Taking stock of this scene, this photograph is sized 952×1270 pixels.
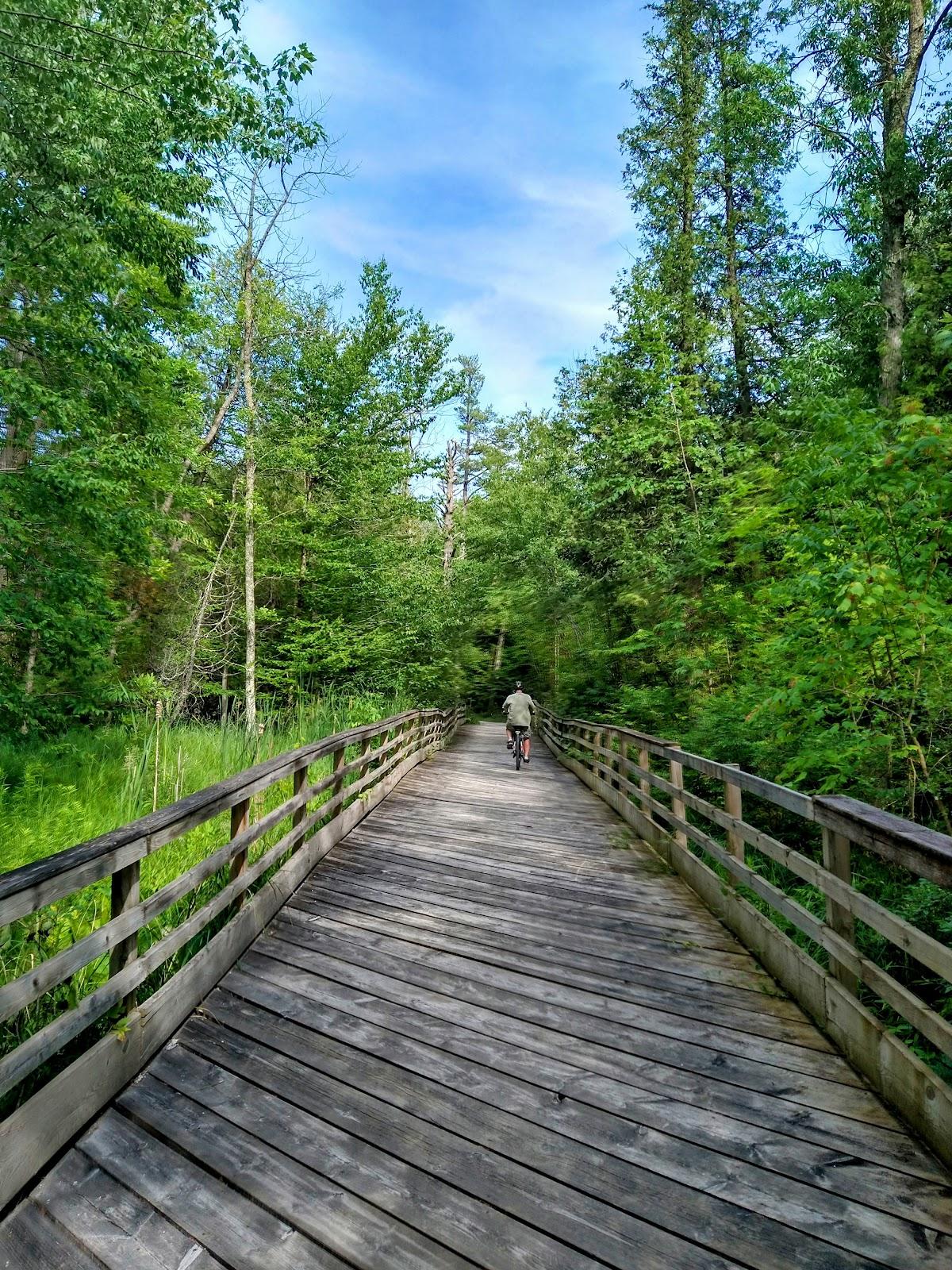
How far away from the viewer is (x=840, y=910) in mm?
2559

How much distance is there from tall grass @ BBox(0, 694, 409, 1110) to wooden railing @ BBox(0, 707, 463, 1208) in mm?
77

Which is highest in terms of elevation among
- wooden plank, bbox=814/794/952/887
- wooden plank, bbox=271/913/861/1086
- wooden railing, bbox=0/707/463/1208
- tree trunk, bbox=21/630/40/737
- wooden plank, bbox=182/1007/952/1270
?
tree trunk, bbox=21/630/40/737

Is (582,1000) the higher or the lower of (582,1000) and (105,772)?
the lower

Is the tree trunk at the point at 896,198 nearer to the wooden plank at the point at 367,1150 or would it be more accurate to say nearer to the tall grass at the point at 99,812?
the tall grass at the point at 99,812

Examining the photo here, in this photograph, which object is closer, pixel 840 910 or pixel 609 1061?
pixel 609 1061

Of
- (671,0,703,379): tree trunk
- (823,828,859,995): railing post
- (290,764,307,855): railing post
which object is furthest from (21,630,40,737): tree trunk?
(671,0,703,379): tree trunk

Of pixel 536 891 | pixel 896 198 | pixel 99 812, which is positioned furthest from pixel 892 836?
pixel 896 198

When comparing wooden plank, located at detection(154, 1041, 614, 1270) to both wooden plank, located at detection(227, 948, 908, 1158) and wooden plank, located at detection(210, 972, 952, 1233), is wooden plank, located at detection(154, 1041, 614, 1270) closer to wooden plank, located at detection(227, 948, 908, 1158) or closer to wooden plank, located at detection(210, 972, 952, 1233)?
wooden plank, located at detection(210, 972, 952, 1233)

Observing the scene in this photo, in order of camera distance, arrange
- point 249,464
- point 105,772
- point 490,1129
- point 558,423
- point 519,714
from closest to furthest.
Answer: point 490,1129, point 105,772, point 249,464, point 519,714, point 558,423

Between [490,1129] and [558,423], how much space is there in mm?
16624

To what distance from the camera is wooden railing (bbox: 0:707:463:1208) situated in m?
1.77

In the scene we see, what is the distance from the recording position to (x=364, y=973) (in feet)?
10.3

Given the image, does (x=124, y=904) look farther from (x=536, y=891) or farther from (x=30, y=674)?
(x=30, y=674)

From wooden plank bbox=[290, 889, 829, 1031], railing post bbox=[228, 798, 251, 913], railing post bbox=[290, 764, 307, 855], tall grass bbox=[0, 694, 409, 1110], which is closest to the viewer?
tall grass bbox=[0, 694, 409, 1110]
